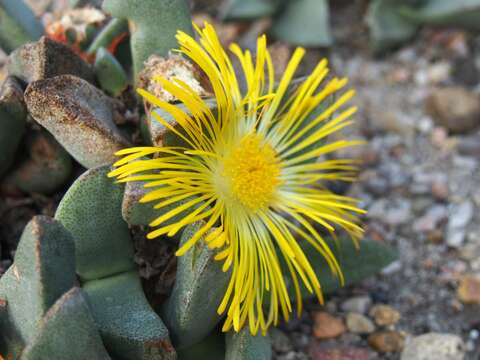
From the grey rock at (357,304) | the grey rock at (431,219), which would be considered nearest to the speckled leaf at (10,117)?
the grey rock at (357,304)

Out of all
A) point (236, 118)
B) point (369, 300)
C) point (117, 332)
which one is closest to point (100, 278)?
point (117, 332)

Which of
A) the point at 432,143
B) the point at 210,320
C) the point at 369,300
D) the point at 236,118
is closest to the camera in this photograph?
the point at 210,320

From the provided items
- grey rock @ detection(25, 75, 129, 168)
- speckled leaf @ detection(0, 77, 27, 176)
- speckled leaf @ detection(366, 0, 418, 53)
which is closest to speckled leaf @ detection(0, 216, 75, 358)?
grey rock @ detection(25, 75, 129, 168)

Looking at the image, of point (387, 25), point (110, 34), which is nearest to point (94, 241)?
point (110, 34)

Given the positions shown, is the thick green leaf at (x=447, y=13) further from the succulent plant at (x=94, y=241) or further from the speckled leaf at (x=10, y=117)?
the speckled leaf at (x=10, y=117)

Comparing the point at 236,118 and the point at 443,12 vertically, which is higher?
the point at 443,12

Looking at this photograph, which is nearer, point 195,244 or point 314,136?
point 195,244

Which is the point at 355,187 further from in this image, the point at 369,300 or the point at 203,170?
the point at 203,170
